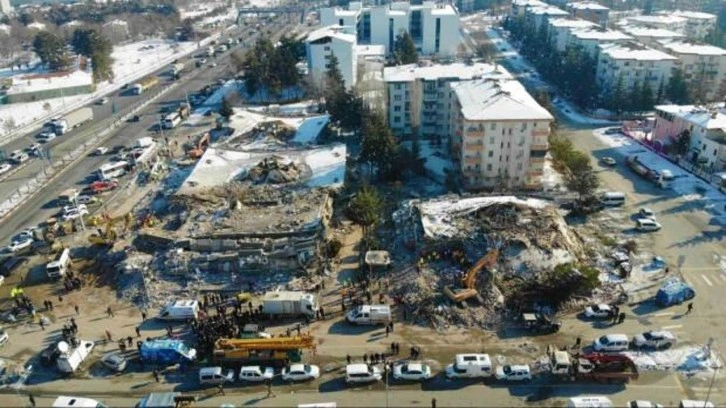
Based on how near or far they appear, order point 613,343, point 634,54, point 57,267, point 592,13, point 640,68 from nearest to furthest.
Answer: point 613,343, point 57,267, point 640,68, point 634,54, point 592,13

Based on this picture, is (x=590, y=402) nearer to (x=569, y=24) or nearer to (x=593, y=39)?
(x=593, y=39)

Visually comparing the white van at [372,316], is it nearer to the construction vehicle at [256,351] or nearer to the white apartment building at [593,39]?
the construction vehicle at [256,351]

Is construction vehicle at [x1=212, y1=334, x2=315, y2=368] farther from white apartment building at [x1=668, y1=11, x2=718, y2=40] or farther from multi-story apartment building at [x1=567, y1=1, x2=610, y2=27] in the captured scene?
multi-story apartment building at [x1=567, y1=1, x2=610, y2=27]

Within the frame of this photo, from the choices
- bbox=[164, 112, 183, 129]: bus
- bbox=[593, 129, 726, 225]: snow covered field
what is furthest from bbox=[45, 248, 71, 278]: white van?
bbox=[593, 129, 726, 225]: snow covered field

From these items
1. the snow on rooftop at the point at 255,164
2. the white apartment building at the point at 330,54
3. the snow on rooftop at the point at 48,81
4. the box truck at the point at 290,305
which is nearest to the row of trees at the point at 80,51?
the snow on rooftop at the point at 48,81

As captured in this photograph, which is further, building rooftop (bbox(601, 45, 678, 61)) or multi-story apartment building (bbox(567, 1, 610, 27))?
multi-story apartment building (bbox(567, 1, 610, 27))

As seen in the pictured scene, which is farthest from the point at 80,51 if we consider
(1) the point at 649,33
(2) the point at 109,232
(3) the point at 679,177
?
(1) the point at 649,33
